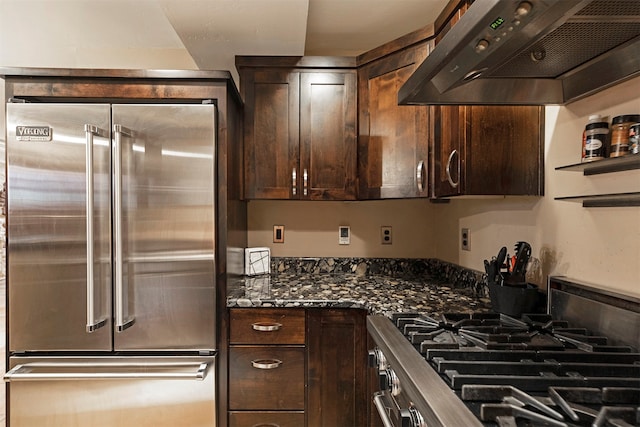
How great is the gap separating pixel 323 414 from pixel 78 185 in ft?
4.91

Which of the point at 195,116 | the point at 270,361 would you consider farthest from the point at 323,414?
the point at 195,116

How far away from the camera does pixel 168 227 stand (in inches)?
65.6

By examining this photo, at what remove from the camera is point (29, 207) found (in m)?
1.64

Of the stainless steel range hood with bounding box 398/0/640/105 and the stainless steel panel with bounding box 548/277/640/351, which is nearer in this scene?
the stainless steel range hood with bounding box 398/0/640/105

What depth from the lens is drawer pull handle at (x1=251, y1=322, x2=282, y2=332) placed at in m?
1.70

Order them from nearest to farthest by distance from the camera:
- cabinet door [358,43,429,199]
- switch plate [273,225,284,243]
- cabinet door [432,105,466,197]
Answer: cabinet door [432,105,466,197] → cabinet door [358,43,429,199] → switch plate [273,225,284,243]

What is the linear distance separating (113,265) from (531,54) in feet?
5.76

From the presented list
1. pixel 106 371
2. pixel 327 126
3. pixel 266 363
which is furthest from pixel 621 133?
pixel 106 371

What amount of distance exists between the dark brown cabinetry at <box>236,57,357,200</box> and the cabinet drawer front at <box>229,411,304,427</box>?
1.08 metres

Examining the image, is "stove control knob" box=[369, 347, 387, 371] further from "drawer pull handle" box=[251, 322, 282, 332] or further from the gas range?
"drawer pull handle" box=[251, 322, 282, 332]

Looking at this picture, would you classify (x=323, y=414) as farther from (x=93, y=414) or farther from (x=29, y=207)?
(x=29, y=207)

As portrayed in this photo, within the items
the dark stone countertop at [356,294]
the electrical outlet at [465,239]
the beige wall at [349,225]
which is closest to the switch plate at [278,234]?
the beige wall at [349,225]

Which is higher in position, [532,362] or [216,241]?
[216,241]

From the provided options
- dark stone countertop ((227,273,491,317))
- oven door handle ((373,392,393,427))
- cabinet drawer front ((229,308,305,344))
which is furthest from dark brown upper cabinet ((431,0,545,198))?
cabinet drawer front ((229,308,305,344))
